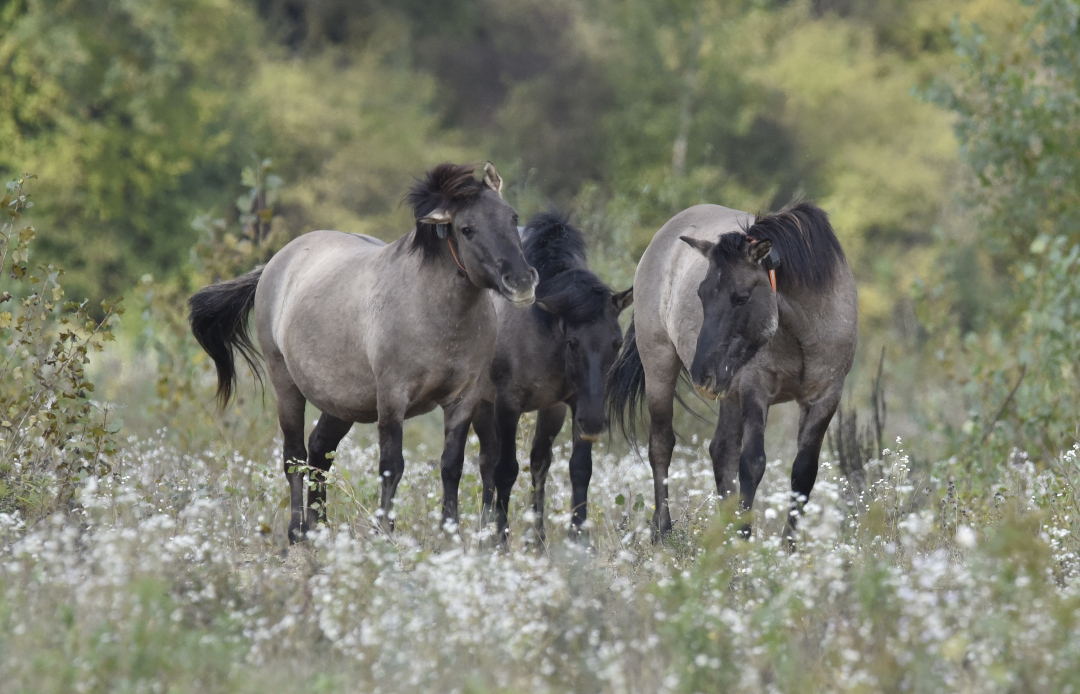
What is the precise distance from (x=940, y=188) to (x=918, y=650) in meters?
29.6

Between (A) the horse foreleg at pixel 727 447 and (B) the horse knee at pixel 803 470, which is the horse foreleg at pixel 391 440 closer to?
(A) the horse foreleg at pixel 727 447

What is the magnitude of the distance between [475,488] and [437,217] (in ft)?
6.29

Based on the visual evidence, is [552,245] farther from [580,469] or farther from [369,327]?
[369,327]

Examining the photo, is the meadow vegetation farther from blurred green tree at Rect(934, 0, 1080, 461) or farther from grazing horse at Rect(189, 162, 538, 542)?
grazing horse at Rect(189, 162, 538, 542)

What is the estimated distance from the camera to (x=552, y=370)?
737 cm

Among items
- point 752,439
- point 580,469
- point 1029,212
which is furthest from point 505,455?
point 1029,212

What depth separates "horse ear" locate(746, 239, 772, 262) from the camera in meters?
6.02

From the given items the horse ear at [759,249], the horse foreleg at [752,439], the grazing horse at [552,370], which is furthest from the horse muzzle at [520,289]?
the horse foreleg at [752,439]

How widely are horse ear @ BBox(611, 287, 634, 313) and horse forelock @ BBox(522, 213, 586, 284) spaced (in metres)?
0.39

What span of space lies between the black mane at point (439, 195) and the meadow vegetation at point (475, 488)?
1.33 metres

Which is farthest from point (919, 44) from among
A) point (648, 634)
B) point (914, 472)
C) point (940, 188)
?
point (648, 634)

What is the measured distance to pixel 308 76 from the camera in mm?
31203

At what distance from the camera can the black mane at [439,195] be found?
628 centimetres

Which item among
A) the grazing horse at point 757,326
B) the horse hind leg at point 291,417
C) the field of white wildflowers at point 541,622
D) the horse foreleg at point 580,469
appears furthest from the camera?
the horse hind leg at point 291,417
